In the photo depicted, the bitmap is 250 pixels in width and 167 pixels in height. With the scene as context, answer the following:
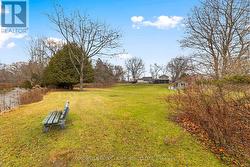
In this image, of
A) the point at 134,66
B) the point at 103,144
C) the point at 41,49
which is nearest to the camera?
the point at 103,144

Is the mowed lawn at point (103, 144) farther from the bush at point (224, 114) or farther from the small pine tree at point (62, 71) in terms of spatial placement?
the small pine tree at point (62, 71)

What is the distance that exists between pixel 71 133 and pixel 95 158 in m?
1.64

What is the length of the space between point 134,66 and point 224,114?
2898 inches

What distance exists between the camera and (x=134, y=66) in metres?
78.4

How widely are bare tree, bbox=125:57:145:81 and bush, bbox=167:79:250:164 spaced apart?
234ft

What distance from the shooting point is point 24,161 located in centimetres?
466

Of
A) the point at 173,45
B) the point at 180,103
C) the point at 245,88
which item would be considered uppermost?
the point at 173,45

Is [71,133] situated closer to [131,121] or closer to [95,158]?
[95,158]

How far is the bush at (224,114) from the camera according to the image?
15.3ft

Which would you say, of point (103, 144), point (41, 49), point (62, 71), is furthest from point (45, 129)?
point (41, 49)

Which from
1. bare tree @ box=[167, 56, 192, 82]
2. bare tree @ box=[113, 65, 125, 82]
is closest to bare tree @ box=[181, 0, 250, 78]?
bare tree @ box=[167, 56, 192, 82]

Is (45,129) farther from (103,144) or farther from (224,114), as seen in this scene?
(224,114)

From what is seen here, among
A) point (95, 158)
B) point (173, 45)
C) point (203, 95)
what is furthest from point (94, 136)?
point (173, 45)

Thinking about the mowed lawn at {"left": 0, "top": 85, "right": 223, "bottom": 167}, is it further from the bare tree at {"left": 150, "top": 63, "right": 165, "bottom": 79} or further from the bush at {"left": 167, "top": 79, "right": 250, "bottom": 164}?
the bare tree at {"left": 150, "top": 63, "right": 165, "bottom": 79}
